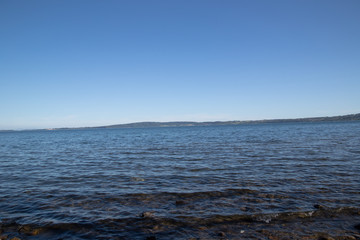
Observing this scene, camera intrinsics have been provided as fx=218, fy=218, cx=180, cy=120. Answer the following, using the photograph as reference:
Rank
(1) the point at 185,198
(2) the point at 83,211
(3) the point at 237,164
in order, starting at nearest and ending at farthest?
(2) the point at 83,211, (1) the point at 185,198, (3) the point at 237,164

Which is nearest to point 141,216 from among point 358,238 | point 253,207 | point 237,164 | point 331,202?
point 253,207

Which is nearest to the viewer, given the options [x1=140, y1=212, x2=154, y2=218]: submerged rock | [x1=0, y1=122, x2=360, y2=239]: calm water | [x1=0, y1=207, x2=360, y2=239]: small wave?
[x1=0, y1=207, x2=360, y2=239]: small wave

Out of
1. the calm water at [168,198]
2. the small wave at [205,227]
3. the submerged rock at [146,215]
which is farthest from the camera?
the submerged rock at [146,215]

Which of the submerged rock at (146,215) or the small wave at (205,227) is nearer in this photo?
the small wave at (205,227)

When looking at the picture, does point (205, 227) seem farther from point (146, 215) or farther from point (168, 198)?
point (168, 198)

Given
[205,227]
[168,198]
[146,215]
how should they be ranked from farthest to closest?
1. [168,198]
2. [146,215]
3. [205,227]

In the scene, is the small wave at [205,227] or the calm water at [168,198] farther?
the calm water at [168,198]

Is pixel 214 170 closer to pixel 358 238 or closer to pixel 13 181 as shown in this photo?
pixel 358 238

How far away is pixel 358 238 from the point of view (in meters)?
6.75

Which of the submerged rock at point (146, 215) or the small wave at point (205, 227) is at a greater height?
the submerged rock at point (146, 215)

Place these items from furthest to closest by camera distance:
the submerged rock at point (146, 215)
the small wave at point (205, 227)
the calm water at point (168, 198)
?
Answer: the submerged rock at point (146, 215) < the calm water at point (168, 198) < the small wave at point (205, 227)

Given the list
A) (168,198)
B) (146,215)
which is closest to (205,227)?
(146,215)

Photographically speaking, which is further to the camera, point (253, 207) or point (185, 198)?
point (185, 198)

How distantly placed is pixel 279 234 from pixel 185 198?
4.76 meters
